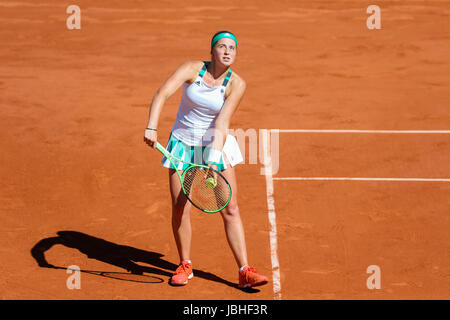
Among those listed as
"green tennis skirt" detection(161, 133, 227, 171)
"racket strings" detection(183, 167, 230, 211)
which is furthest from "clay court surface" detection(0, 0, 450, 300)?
"green tennis skirt" detection(161, 133, 227, 171)

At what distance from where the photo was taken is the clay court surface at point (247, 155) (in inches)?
283

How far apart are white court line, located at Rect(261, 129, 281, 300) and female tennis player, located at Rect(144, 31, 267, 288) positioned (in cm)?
37

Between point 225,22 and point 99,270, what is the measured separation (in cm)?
1175

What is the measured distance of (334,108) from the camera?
40.1 ft

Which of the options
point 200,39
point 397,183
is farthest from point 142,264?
point 200,39

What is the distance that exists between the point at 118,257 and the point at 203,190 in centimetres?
157

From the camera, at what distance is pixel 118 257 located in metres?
7.45

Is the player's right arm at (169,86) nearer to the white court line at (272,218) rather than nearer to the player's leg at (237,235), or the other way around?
the player's leg at (237,235)

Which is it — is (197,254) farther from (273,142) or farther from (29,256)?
(273,142)

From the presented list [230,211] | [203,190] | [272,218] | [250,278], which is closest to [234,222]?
[230,211]

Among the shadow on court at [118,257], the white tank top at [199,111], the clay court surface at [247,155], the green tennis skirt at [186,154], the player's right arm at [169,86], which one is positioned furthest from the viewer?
the clay court surface at [247,155]

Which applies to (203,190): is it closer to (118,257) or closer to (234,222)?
(234,222)

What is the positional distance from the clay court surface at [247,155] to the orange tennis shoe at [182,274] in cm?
10

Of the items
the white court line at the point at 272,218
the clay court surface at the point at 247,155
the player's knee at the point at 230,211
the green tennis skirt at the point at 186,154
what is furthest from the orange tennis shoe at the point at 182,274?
the green tennis skirt at the point at 186,154
